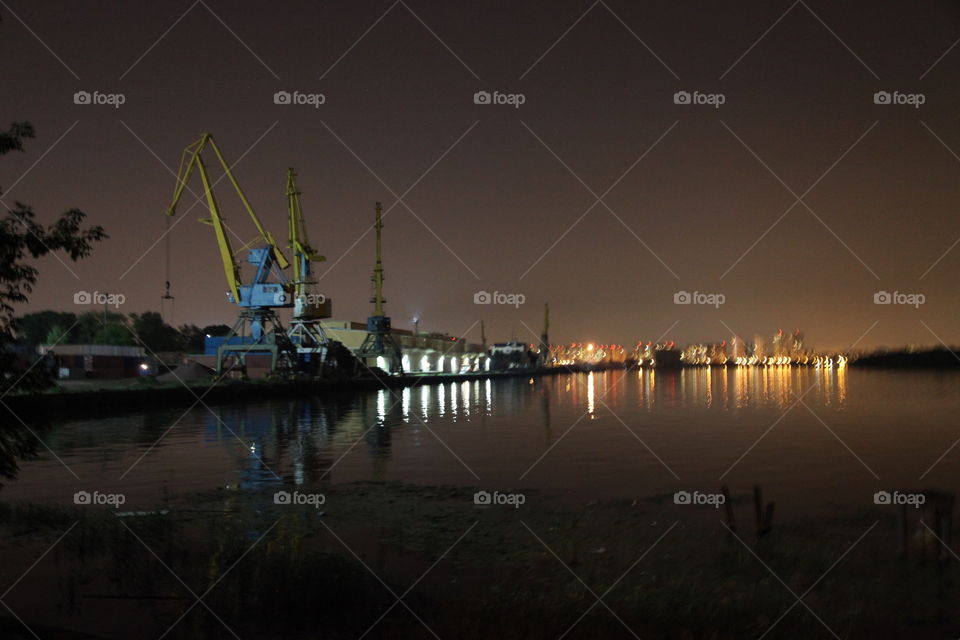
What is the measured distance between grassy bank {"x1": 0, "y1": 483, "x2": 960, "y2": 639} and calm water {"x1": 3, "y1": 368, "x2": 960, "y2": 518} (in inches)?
135

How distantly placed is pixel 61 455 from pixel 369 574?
1770 cm

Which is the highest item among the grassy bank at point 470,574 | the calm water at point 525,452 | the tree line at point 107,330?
the tree line at point 107,330

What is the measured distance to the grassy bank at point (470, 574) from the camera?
880cm

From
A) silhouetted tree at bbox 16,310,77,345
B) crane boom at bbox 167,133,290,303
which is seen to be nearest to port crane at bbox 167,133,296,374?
crane boom at bbox 167,133,290,303

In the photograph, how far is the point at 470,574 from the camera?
10859mm

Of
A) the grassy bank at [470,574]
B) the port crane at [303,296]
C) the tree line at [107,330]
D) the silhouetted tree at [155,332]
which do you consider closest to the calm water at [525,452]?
the grassy bank at [470,574]

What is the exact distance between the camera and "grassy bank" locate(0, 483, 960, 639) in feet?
28.9

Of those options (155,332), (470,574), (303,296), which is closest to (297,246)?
(303,296)

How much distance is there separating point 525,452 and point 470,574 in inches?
630

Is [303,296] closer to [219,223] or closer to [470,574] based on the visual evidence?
[219,223]

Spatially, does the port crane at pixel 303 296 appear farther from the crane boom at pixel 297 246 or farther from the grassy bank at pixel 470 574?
the grassy bank at pixel 470 574

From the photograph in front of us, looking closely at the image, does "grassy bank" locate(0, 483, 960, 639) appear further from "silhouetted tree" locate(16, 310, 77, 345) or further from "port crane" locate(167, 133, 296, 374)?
"silhouetted tree" locate(16, 310, 77, 345)

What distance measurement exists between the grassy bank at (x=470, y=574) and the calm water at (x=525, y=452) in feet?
11.2

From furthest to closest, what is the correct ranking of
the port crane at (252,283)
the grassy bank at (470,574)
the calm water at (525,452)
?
1. the port crane at (252,283)
2. the calm water at (525,452)
3. the grassy bank at (470,574)
